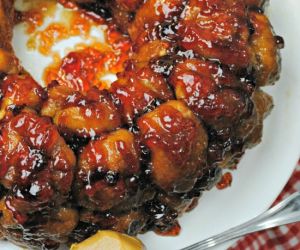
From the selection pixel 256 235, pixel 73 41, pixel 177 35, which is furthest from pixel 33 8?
pixel 256 235

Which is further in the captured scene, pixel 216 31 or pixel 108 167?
pixel 216 31

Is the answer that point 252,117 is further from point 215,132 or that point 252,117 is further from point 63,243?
point 63,243

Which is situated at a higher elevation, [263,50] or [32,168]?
[263,50]

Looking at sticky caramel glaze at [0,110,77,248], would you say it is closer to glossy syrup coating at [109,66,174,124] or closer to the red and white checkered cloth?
glossy syrup coating at [109,66,174,124]

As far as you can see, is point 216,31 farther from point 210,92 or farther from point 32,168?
point 32,168

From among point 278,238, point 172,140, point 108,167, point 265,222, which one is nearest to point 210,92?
point 172,140

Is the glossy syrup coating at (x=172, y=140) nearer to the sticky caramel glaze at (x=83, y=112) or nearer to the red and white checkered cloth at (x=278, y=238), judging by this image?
the sticky caramel glaze at (x=83, y=112)
